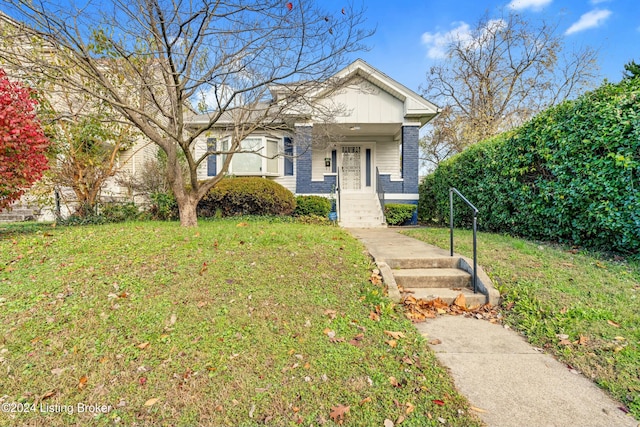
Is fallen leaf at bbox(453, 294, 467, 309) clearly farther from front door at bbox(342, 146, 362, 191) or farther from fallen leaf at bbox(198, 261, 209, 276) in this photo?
front door at bbox(342, 146, 362, 191)

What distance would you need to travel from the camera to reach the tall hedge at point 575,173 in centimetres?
436

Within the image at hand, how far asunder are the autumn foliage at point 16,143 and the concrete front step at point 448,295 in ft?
22.4

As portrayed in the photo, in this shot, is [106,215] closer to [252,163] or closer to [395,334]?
[252,163]

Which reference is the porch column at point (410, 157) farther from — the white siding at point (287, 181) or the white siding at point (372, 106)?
the white siding at point (287, 181)

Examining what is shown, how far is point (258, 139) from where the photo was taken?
12.1 metres

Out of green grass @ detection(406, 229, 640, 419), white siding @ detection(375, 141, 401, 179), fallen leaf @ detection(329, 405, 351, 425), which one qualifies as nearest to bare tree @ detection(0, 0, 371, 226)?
green grass @ detection(406, 229, 640, 419)

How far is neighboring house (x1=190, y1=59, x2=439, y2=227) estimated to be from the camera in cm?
1095

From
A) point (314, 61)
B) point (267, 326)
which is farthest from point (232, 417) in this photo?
point (314, 61)

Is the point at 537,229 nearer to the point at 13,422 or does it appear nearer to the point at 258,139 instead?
the point at 13,422

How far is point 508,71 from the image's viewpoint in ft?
57.8

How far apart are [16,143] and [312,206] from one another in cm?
753

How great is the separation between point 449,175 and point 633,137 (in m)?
5.45

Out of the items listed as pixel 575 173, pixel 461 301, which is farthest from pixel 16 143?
pixel 575 173

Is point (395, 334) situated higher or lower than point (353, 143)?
lower
